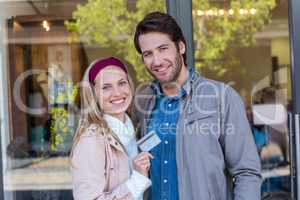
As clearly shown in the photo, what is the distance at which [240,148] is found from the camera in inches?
60.8

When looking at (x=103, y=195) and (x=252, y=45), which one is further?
(x=252, y=45)

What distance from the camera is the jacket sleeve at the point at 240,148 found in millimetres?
1539

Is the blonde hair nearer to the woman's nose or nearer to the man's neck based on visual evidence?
the woman's nose

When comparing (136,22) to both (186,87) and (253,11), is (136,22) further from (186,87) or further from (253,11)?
(186,87)

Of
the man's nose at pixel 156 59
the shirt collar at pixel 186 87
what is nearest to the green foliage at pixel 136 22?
Answer: the shirt collar at pixel 186 87

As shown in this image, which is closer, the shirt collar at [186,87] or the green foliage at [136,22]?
the shirt collar at [186,87]

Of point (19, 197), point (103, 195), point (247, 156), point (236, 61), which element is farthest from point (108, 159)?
point (236, 61)

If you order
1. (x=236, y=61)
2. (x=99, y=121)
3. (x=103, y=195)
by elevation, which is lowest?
(x=103, y=195)

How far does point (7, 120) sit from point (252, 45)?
144 inches

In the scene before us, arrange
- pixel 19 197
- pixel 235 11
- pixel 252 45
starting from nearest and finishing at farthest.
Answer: pixel 19 197 < pixel 235 11 < pixel 252 45

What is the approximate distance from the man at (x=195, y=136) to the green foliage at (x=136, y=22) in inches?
131

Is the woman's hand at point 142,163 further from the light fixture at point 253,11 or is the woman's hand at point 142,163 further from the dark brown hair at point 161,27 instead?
the light fixture at point 253,11

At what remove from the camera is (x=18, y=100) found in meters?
5.02

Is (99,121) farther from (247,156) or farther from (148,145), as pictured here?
(247,156)
